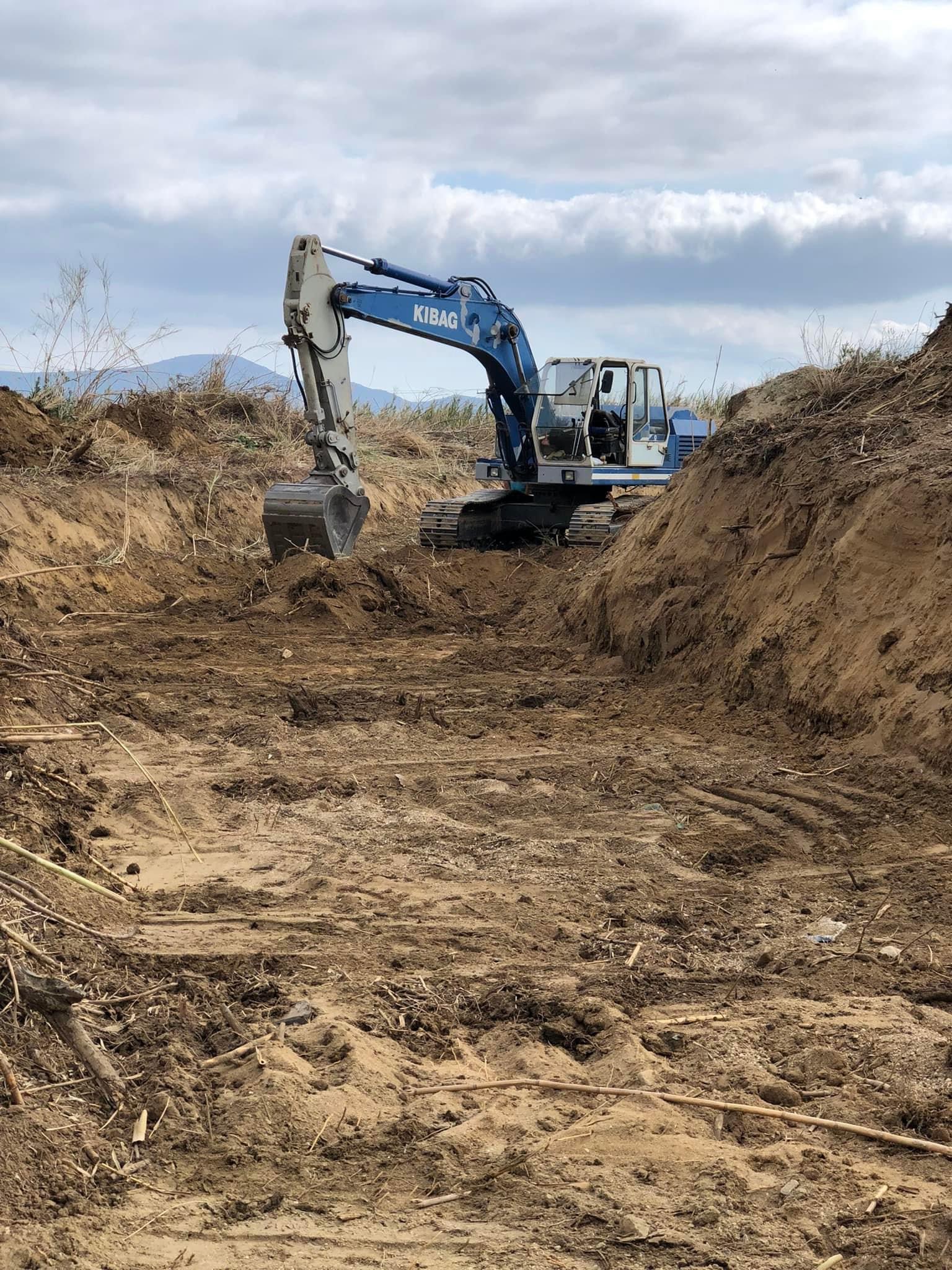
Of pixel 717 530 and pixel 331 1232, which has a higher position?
pixel 717 530

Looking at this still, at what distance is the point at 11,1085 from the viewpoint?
311 centimetres

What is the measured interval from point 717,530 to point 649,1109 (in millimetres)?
6860

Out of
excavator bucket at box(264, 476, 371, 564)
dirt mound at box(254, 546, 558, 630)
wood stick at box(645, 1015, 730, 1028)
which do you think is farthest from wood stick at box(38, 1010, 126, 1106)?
excavator bucket at box(264, 476, 371, 564)

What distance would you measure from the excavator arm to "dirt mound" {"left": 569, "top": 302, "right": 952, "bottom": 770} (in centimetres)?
320

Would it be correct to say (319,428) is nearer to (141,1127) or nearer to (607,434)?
(607,434)

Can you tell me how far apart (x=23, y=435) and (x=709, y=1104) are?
14.2 m

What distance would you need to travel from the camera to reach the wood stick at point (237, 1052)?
354 centimetres

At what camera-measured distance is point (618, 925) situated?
489cm

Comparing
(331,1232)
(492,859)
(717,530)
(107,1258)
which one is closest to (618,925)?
(492,859)

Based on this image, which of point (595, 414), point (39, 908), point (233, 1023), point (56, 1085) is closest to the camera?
point (56, 1085)

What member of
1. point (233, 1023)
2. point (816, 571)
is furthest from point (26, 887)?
point (816, 571)

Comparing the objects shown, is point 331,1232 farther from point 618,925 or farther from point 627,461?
point 627,461

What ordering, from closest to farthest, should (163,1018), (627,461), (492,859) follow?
1. (163,1018)
2. (492,859)
3. (627,461)

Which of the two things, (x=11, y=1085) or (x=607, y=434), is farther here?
(x=607, y=434)
